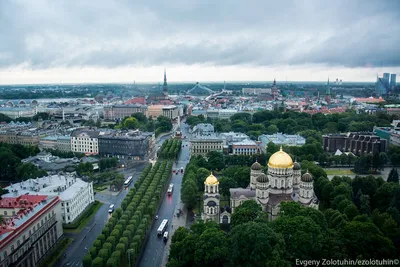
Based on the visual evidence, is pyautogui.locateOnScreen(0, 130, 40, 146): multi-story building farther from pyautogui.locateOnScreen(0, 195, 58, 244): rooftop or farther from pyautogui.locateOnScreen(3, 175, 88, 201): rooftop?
pyautogui.locateOnScreen(0, 195, 58, 244): rooftop

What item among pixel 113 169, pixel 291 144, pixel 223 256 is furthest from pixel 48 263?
pixel 291 144

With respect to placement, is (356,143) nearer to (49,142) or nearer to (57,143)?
(57,143)

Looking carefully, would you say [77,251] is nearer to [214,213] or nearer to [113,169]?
[214,213]

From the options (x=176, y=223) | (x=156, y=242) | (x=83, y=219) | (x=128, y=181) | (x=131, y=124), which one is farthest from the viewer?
(x=131, y=124)

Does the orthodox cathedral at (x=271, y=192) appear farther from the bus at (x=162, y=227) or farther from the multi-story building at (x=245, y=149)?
the multi-story building at (x=245, y=149)

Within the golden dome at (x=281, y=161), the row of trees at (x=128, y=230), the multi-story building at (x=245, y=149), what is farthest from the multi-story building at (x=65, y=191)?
the multi-story building at (x=245, y=149)

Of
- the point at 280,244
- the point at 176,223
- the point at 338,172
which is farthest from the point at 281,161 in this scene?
the point at 338,172
